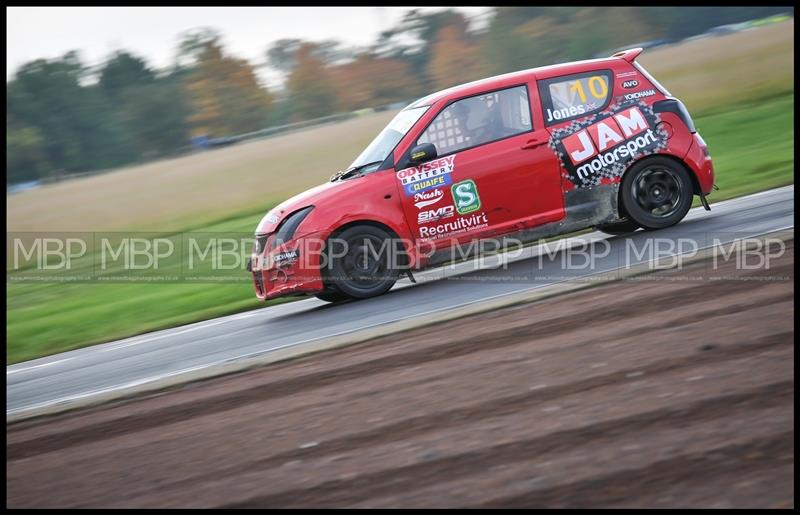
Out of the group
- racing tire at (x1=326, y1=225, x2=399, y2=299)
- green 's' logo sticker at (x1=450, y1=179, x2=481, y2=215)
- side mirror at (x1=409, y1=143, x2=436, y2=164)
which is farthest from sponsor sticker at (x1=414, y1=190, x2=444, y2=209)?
racing tire at (x1=326, y1=225, x2=399, y2=299)

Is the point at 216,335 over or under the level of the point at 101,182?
under

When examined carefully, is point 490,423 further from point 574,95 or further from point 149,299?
point 149,299

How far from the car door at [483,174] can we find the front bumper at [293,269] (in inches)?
41.0

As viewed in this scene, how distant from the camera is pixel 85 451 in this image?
18.7ft

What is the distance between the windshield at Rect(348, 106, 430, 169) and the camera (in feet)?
31.3

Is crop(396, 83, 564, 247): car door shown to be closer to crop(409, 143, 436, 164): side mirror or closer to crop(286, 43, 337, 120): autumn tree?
crop(409, 143, 436, 164): side mirror

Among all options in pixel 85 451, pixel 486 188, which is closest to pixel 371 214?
pixel 486 188

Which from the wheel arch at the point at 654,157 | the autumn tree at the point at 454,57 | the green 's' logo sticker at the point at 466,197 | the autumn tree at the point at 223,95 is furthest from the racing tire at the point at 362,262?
the autumn tree at the point at 223,95

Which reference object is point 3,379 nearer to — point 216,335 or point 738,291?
point 216,335

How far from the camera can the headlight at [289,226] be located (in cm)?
917

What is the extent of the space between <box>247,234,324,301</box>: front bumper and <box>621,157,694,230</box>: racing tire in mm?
3288

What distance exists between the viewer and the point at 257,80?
214 ft

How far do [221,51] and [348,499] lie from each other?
65.1m

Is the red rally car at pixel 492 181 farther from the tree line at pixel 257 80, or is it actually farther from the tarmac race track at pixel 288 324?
the tree line at pixel 257 80
